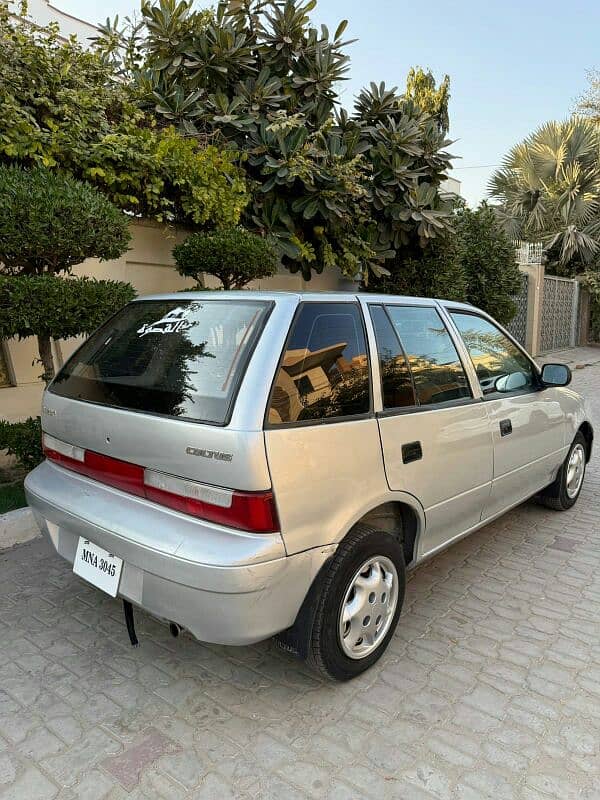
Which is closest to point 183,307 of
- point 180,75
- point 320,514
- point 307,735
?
point 320,514

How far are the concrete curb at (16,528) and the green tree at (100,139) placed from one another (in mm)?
2579

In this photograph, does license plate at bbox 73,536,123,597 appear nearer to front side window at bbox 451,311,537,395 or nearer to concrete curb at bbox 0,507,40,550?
concrete curb at bbox 0,507,40,550

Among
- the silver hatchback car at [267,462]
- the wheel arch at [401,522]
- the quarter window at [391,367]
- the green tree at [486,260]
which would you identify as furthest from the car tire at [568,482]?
the green tree at [486,260]

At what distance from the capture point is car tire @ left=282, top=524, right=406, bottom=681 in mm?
2248

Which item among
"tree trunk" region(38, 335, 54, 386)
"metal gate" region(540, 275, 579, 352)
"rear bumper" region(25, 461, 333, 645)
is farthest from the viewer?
"metal gate" region(540, 275, 579, 352)

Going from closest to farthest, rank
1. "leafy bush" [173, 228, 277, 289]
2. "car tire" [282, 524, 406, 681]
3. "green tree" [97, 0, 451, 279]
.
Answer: "car tire" [282, 524, 406, 681] < "leafy bush" [173, 228, 277, 289] < "green tree" [97, 0, 451, 279]

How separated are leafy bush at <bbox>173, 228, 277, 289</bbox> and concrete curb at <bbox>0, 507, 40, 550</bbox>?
280 cm

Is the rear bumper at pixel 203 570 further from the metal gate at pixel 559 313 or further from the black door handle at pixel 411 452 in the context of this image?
the metal gate at pixel 559 313

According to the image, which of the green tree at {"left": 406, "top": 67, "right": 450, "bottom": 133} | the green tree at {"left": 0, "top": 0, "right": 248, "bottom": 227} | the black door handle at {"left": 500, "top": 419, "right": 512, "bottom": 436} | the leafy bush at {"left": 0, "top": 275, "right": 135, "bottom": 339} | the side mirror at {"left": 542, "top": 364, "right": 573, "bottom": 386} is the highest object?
the green tree at {"left": 406, "top": 67, "right": 450, "bottom": 133}

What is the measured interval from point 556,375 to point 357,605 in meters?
2.17

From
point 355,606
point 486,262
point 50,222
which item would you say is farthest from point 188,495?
point 486,262

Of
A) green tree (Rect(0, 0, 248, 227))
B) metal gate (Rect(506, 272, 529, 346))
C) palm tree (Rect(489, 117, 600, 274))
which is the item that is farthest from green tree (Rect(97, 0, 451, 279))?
palm tree (Rect(489, 117, 600, 274))

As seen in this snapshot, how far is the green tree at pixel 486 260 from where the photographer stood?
10383 mm

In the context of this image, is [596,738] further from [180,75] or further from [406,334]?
[180,75]
